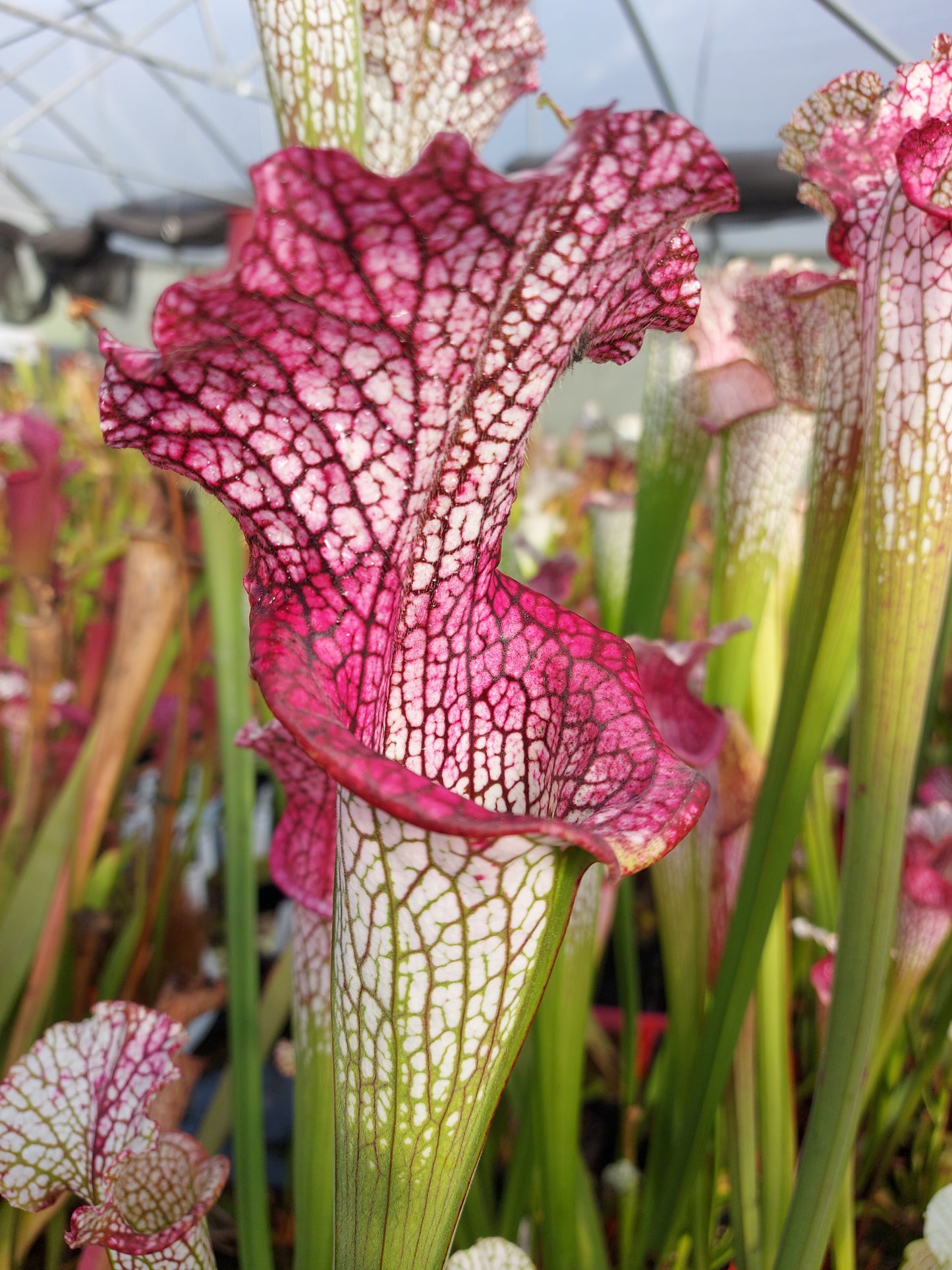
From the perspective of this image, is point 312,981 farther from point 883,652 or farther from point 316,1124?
point 883,652

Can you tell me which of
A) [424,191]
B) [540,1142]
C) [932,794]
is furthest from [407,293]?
[932,794]

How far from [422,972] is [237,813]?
38cm

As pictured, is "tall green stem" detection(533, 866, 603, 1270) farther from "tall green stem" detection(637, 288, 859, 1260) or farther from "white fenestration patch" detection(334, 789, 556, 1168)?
"white fenestration patch" detection(334, 789, 556, 1168)

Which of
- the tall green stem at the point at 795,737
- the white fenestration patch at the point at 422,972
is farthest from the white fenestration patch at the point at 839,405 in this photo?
the white fenestration patch at the point at 422,972

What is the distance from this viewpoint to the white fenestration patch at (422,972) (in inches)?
13.3

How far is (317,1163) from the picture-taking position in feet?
1.76

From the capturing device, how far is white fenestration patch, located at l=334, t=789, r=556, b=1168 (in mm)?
338

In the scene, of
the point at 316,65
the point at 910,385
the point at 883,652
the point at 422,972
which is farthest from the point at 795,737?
the point at 316,65

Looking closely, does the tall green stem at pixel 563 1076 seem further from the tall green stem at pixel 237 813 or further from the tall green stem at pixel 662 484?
the tall green stem at pixel 662 484

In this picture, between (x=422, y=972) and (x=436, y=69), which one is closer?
(x=422, y=972)

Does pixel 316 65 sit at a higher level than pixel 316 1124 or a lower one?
higher

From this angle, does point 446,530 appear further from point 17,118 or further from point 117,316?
point 117,316

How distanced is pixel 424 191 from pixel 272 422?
0.33ft

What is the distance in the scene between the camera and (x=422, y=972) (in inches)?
13.9
